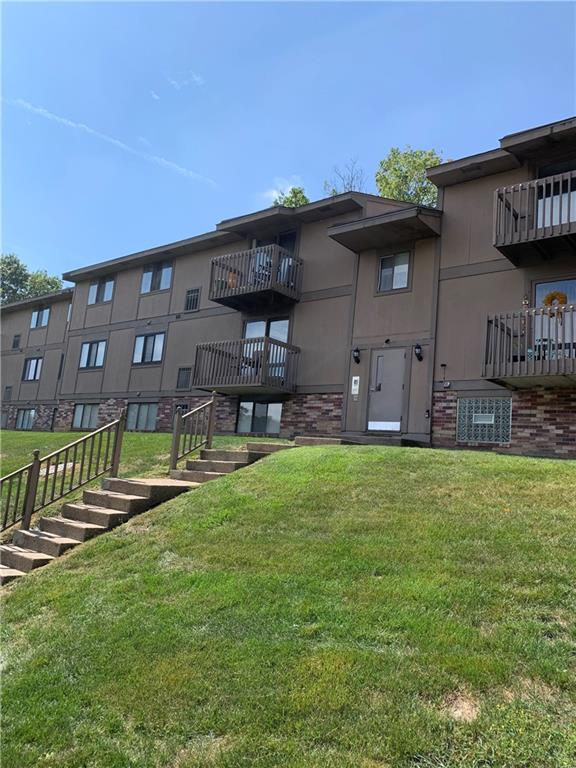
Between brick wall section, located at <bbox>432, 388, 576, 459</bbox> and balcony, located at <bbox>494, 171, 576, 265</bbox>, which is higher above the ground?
balcony, located at <bbox>494, 171, 576, 265</bbox>

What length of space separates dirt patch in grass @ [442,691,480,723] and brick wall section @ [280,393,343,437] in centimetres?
1096

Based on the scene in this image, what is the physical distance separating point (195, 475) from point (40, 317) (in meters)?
21.9

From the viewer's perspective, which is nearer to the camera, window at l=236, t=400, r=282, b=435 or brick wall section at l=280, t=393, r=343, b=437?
brick wall section at l=280, t=393, r=343, b=437

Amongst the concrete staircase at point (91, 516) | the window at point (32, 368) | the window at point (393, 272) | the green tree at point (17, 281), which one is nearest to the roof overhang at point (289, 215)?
the window at point (393, 272)

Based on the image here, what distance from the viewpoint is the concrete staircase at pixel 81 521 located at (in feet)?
21.0

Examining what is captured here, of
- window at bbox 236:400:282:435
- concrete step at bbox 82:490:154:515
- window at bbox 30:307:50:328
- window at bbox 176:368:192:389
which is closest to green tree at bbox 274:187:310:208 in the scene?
window at bbox 30:307:50:328

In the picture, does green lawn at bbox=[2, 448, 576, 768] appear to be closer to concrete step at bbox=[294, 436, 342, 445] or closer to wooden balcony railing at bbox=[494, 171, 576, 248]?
concrete step at bbox=[294, 436, 342, 445]

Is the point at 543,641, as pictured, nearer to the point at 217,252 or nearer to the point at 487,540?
the point at 487,540

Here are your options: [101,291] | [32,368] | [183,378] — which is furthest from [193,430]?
[32,368]

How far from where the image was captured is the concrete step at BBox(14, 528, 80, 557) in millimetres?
6457

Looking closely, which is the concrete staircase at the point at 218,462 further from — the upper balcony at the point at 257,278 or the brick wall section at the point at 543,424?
the upper balcony at the point at 257,278

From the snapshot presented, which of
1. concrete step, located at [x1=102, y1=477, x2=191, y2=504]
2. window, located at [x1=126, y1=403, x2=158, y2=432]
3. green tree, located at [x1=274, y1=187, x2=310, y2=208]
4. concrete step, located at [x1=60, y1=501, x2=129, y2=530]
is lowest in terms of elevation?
concrete step, located at [x1=60, y1=501, x2=129, y2=530]

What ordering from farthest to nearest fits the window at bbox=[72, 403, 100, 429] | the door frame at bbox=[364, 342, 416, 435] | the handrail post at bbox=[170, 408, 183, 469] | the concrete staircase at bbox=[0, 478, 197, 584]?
the window at bbox=[72, 403, 100, 429] → the door frame at bbox=[364, 342, 416, 435] → the handrail post at bbox=[170, 408, 183, 469] → the concrete staircase at bbox=[0, 478, 197, 584]

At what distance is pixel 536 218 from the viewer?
11164 millimetres
